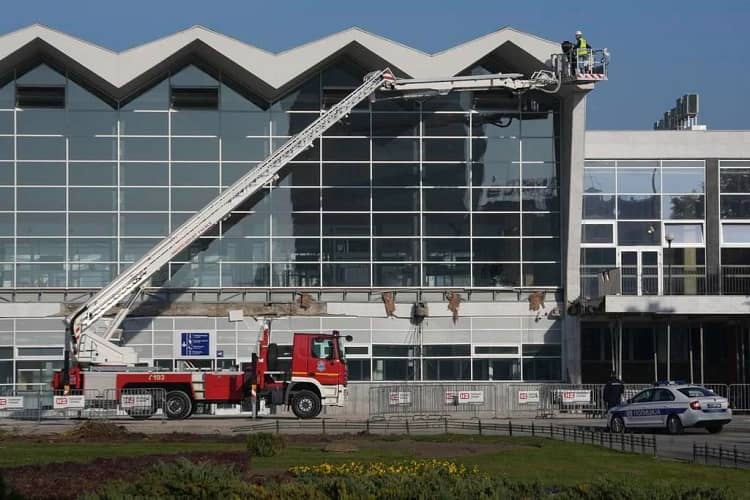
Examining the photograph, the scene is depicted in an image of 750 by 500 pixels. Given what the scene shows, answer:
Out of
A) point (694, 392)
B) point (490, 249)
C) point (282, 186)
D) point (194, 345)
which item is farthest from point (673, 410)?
point (194, 345)

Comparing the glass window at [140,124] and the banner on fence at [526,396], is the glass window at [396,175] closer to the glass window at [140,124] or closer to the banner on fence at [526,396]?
the glass window at [140,124]

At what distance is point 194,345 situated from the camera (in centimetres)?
5144

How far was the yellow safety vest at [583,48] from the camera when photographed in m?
50.5

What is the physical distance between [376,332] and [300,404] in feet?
27.9

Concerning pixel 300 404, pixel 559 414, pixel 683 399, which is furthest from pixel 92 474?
pixel 559 414

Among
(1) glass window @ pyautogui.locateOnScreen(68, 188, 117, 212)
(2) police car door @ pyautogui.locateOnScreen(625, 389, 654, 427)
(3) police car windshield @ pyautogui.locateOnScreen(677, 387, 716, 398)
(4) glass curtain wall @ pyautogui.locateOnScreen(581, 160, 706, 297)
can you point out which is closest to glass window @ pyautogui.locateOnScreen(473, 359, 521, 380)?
(4) glass curtain wall @ pyautogui.locateOnScreen(581, 160, 706, 297)

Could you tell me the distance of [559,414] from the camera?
47.2 metres

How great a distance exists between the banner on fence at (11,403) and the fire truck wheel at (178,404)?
5.24 m

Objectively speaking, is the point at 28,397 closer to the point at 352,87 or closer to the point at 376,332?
the point at 376,332

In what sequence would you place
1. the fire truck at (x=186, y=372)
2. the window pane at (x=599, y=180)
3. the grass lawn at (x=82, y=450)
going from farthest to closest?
the window pane at (x=599, y=180), the fire truck at (x=186, y=372), the grass lawn at (x=82, y=450)

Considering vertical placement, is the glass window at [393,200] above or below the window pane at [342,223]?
above

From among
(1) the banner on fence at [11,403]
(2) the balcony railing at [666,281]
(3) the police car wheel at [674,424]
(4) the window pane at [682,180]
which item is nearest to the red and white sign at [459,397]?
(2) the balcony railing at [666,281]

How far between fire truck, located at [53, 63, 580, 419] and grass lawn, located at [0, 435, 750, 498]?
11.1 m

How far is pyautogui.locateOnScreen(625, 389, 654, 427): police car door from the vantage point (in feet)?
123
